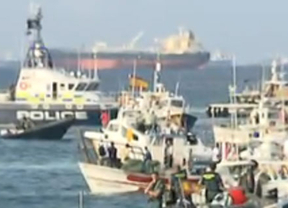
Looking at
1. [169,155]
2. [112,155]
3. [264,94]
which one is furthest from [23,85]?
[169,155]

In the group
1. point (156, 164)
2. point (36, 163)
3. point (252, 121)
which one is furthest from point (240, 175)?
point (36, 163)

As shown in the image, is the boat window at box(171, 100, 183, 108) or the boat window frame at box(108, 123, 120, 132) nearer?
the boat window frame at box(108, 123, 120, 132)

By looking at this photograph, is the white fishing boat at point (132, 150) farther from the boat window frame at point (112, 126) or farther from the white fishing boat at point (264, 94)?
the white fishing boat at point (264, 94)

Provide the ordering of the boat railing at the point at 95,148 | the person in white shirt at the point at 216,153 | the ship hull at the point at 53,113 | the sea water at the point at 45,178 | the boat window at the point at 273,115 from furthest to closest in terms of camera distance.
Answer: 1. the ship hull at the point at 53,113
2. the boat window at the point at 273,115
3. the boat railing at the point at 95,148
4. the person in white shirt at the point at 216,153
5. the sea water at the point at 45,178

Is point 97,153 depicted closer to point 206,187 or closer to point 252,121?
point 252,121

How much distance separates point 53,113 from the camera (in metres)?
90.6

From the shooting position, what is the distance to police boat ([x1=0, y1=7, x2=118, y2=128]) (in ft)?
298

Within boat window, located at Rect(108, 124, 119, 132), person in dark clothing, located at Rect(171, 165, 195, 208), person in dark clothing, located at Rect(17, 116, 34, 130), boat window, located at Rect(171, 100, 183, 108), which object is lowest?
person in dark clothing, located at Rect(17, 116, 34, 130)

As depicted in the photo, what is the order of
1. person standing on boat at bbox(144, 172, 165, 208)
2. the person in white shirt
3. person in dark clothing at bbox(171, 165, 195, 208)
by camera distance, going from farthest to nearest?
the person in white shirt
person standing on boat at bbox(144, 172, 165, 208)
person in dark clothing at bbox(171, 165, 195, 208)

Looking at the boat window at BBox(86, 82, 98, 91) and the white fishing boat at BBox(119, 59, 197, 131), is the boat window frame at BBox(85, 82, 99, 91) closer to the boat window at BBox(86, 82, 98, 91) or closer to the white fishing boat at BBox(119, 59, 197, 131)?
the boat window at BBox(86, 82, 98, 91)

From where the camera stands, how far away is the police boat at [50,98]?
90.9 m

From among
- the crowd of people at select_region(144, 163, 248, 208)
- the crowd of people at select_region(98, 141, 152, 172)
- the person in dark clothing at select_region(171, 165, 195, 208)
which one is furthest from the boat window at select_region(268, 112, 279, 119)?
the person in dark clothing at select_region(171, 165, 195, 208)

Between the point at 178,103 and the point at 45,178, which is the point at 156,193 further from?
the point at 178,103

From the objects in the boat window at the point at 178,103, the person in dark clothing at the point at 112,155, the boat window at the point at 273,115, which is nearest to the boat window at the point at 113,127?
the person in dark clothing at the point at 112,155
